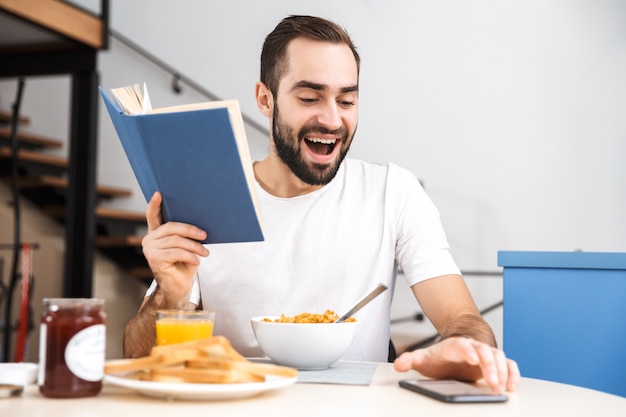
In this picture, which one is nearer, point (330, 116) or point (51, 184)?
point (330, 116)

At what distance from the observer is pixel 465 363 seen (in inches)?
38.3

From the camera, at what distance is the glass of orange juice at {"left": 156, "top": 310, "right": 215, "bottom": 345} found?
999 mm

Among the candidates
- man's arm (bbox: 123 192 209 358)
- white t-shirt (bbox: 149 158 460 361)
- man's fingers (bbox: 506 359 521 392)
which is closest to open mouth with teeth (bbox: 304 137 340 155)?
white t-shirt (bbox: 149 158 460 361)

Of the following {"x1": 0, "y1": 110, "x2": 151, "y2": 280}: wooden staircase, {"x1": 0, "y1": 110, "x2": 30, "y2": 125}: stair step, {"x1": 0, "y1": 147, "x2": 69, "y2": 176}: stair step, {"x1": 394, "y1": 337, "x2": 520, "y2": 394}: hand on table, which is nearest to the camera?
{"x1": 394, "y1": 337, "x2": 520, "y2": 394}: hand on table

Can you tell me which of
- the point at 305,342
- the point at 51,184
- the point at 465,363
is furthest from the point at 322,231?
the point at 51,184

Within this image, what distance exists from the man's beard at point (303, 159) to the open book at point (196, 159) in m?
0.51

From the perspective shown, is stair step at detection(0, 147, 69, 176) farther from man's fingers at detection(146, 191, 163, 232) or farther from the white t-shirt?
man's fingers at detection(146, 191, 163, 232)

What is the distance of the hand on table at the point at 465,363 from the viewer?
908 mm

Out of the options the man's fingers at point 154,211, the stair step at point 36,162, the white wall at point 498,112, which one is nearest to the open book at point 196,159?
the man's fingers at point 154,211

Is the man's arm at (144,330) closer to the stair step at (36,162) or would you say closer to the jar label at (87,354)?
the jar label at (87,354)

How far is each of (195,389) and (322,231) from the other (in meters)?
0.85

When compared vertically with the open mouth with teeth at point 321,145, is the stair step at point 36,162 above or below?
above

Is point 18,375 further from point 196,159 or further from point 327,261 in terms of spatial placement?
point 327,261

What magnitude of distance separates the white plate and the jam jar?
4cm
